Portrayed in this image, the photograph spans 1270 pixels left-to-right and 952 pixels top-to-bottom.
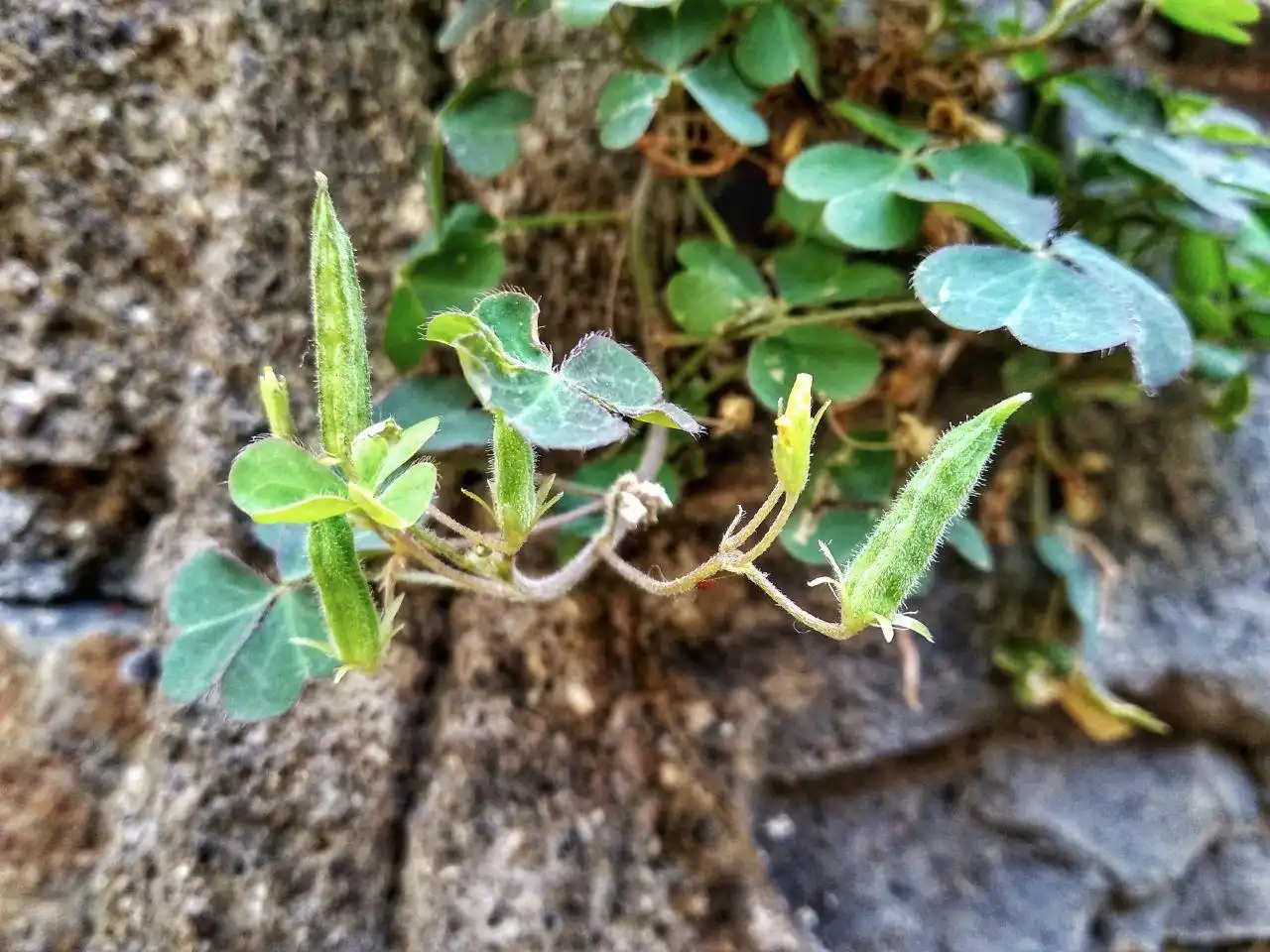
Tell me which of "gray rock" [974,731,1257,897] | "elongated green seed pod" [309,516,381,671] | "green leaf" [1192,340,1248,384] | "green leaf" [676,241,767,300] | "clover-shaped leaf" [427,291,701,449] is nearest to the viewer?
"clover-shaped leaf" [427,291,701,449]

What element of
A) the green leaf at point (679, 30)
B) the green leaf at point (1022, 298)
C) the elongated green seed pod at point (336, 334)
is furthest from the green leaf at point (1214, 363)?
the elongated green seed pod at point (336, 334)

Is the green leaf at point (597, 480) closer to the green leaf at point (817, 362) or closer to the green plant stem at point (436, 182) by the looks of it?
the green leaf at point (817, 362)

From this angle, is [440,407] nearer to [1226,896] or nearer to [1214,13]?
[1214,13]

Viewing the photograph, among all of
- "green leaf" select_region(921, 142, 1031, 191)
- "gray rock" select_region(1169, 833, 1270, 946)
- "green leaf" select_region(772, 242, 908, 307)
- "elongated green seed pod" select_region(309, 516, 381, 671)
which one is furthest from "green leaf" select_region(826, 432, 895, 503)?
"gray rock" select_region(1169, 833, 1270, 946)

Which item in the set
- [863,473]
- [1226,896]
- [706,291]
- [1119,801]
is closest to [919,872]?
[1119,801]

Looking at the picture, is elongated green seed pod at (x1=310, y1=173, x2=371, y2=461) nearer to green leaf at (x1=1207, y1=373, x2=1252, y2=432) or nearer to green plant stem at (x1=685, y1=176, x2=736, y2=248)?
green plant stem at (x1=685, y1=176, x2=736, y2=248)

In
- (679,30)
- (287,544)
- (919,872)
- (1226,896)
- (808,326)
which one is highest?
(679,30)

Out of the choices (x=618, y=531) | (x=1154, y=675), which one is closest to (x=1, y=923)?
(x=618, y=531)

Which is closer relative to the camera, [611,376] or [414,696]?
[611,376]
